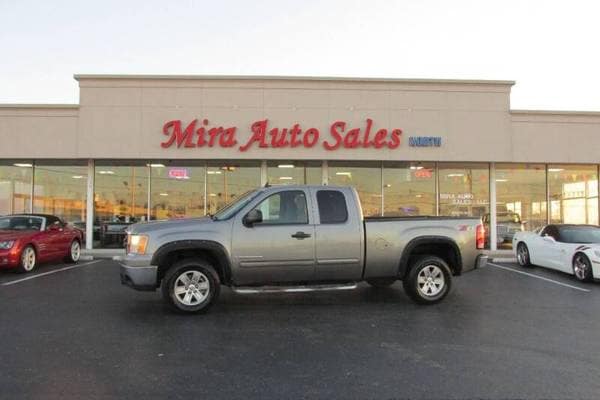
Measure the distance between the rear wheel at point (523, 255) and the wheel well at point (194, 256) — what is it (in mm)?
9838

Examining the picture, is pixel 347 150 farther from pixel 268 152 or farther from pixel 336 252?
pixel 336 252

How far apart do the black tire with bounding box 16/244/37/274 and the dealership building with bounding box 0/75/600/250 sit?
526cm

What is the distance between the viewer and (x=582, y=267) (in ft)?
36.7

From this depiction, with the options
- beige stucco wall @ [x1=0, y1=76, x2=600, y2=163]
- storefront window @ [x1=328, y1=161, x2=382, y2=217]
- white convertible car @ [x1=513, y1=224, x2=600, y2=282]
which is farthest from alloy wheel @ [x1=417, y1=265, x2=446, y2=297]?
storefront window @ [x1=328, y1=161, x2=382, y2=217]

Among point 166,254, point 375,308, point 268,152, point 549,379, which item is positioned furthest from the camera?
point 268,152

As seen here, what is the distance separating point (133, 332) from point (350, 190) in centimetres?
415

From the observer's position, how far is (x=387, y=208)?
60.2 ft

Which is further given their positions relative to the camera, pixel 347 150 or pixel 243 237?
pixel 347 150

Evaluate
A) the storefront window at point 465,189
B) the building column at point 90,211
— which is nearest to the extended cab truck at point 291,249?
the storefront window at point 465,189

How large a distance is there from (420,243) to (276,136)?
9324 mm

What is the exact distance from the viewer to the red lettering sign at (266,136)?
16625 millimetres

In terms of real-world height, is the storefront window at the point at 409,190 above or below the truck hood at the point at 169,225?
above

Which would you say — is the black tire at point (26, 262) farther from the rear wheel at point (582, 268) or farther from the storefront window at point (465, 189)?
the storefront window at point (465, 189)

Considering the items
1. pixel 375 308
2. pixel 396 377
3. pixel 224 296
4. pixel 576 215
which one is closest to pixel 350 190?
pixel 375 308
